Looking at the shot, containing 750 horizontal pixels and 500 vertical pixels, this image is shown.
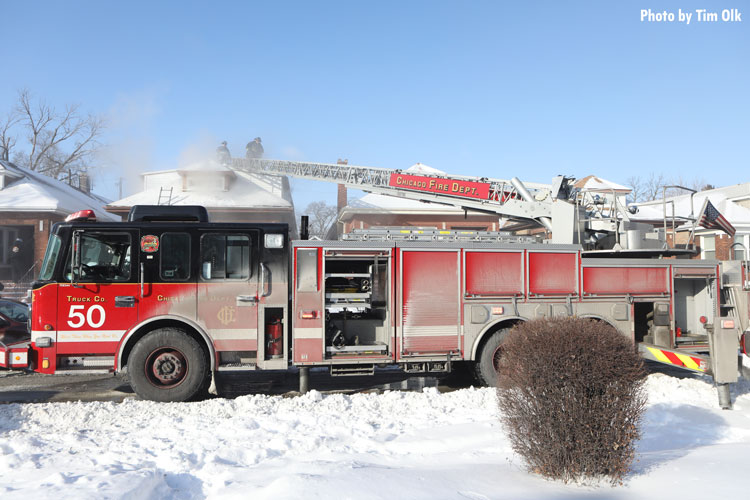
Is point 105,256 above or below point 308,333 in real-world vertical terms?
above

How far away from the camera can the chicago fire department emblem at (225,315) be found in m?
7.43

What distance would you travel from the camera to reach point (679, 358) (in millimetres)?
7285

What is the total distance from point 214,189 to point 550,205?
22354 millimetres

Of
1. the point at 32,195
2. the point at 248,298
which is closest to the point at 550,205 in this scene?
the point at 248,298

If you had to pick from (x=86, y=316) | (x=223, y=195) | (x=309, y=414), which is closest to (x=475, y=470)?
(x=309, y=414)

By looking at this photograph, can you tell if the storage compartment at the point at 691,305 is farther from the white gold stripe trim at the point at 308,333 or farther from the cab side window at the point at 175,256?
the cab side window at the point at 175,256

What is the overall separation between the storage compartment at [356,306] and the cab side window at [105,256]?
2.73 metres

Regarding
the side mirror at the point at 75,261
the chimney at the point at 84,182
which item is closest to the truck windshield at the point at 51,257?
the side mirror at the point at 75,261

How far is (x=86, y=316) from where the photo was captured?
7238 mm

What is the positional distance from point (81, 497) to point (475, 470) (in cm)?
281

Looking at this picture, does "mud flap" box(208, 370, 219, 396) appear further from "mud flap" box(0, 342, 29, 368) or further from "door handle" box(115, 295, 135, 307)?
"mud flap" box(0, 342, 29, 368)

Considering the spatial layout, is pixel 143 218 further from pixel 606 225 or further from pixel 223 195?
pixel 223 195

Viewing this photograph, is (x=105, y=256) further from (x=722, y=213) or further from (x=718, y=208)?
(x=718, y=208)

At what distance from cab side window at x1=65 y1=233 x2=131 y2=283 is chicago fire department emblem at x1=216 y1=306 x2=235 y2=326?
132cm
